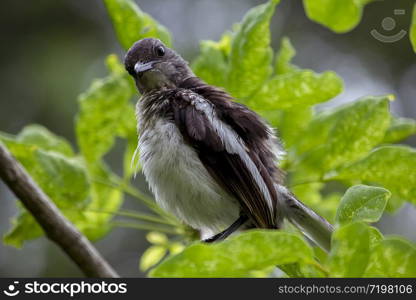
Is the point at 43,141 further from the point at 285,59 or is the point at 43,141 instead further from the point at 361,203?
the point at 361,203

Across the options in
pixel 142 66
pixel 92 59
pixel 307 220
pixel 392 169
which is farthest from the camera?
pixel 92 59

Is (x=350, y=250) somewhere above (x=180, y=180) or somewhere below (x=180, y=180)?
below

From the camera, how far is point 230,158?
9.66 ft

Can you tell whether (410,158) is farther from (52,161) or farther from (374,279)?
(52,161)

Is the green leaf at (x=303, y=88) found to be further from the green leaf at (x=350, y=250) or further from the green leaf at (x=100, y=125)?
the green leaf at (x=350, y=250)

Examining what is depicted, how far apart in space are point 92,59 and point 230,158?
666cm

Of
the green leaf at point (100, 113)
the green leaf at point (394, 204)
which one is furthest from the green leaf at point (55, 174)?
the green leaf at point (394, 204)

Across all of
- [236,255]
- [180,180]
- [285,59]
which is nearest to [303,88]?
[285,59]

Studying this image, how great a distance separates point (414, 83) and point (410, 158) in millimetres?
7380

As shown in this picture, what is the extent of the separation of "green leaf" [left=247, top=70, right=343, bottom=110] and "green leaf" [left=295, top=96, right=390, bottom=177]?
11 cm

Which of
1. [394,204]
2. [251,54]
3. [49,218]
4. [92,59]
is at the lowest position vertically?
[394,204]

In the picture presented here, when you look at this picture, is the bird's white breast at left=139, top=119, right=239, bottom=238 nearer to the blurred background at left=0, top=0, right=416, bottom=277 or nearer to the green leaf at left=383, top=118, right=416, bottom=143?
the green leaf at left=383, top=118, right=416, bottom=143

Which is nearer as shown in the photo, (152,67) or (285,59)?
(285,59)

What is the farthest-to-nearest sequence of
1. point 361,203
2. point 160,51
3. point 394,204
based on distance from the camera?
point 160,51 < point 394,204 < point 361,203
